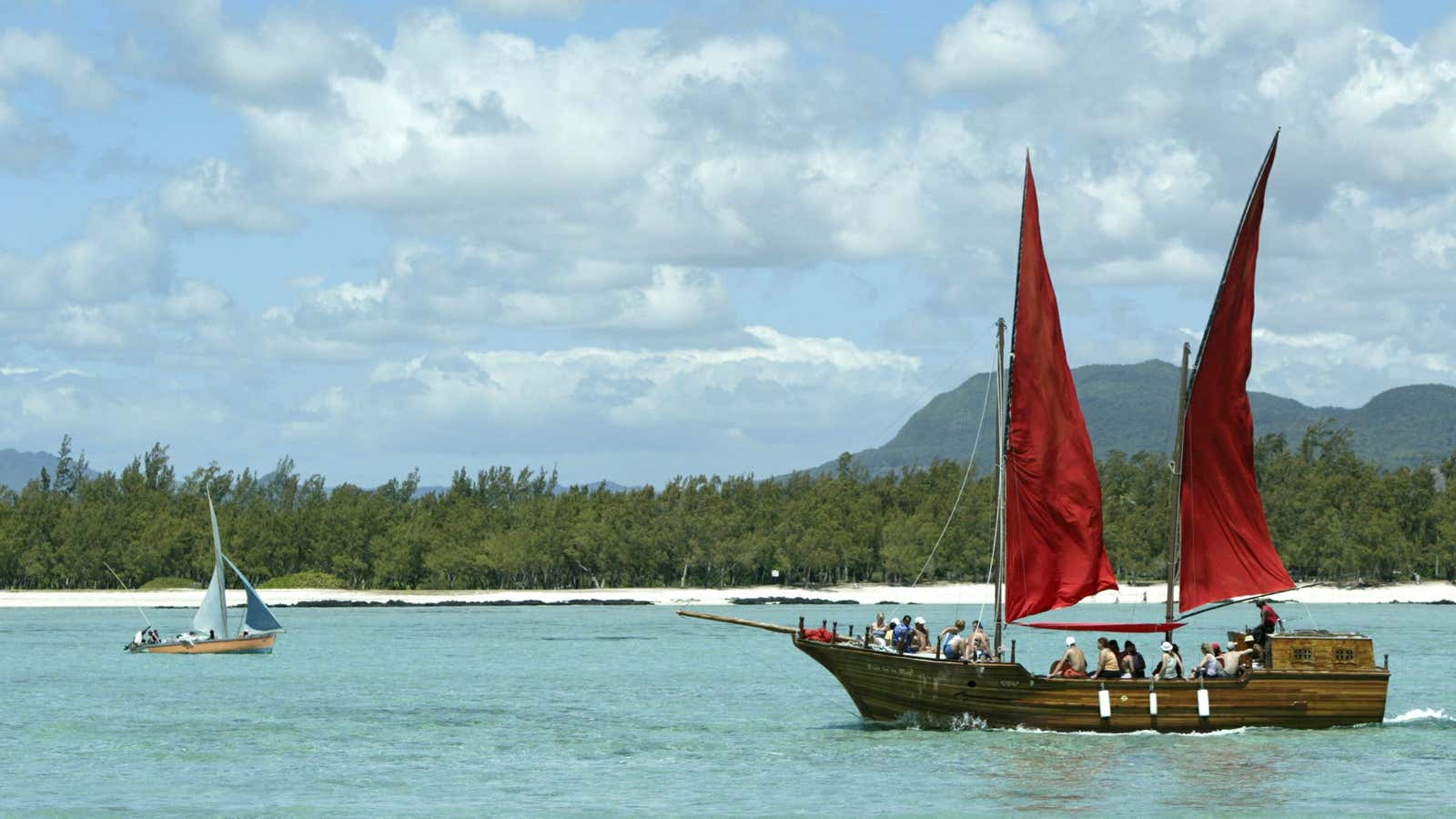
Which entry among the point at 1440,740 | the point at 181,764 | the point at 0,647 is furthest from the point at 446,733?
the point at 0,647

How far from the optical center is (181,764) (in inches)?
1916

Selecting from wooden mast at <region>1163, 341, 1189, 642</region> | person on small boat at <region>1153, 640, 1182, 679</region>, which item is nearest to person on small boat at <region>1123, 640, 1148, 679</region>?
person on small boat at <region>1153, 640, 1182, 679</region>

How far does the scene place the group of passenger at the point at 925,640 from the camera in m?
47.8

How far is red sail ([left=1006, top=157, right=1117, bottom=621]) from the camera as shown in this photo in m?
47.6

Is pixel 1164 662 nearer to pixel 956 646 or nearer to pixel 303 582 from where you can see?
pixel 956 646

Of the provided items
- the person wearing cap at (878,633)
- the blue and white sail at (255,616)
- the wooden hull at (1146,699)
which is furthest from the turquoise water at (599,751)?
the blue and white sail at (255,616)

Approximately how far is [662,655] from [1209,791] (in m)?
60.7

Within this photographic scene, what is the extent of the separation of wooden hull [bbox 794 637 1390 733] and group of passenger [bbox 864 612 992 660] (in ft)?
1.77

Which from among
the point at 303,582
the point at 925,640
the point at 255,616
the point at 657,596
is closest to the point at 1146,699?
the point at 925,640

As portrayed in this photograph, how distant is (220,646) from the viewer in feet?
326

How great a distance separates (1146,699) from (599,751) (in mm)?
14649

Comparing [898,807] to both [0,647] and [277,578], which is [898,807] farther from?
[277,578]

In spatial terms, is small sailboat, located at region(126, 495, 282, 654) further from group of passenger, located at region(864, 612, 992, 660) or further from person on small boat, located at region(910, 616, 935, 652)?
person on small boat, located at region(910, 616, 935, 652)

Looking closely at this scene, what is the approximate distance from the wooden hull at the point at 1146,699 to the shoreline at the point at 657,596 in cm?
12825
